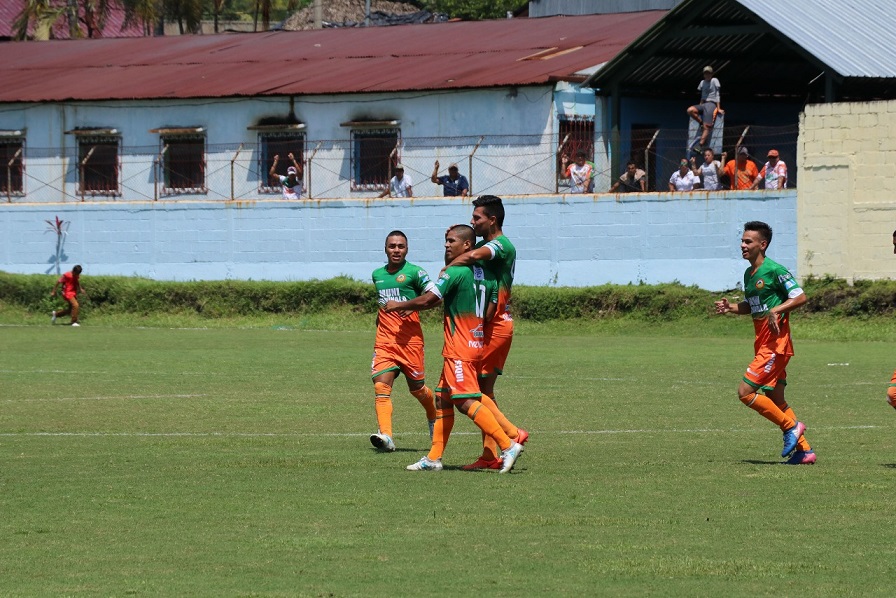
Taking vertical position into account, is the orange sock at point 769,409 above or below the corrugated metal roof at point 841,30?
below

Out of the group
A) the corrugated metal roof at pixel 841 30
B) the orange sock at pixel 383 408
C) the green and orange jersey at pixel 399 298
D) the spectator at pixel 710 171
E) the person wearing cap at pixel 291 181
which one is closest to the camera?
the orange sock at pixel 383 408

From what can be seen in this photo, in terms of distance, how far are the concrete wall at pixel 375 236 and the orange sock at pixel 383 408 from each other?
2122cm

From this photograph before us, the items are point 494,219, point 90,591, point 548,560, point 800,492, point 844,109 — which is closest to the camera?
point 90,591

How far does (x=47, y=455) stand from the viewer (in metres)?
12.9

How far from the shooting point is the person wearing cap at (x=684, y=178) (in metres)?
34.5

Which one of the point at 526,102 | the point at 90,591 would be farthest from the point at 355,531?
the point at 526,102

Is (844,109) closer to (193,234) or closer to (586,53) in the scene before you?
(586,53)

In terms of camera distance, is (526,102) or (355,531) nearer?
(355,531)

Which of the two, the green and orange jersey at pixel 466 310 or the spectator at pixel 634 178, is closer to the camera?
the green and orange jersey at pixel 466 310

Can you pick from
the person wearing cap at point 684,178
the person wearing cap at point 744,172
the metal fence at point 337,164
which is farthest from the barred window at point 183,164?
the person wearing cap at point 744,172

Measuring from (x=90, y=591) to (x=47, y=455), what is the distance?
5584mm

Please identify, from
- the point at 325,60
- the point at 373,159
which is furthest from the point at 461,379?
the point at 325,60

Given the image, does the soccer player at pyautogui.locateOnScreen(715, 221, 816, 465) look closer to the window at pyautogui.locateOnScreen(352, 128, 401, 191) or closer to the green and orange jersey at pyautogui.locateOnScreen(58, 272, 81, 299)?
the green and orange jersey at pyautogui.locateOnScreen(58, 272, 81, 299)

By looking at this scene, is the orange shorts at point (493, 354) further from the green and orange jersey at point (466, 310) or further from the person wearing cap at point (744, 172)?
the person wearing cap at point (744, 172)
